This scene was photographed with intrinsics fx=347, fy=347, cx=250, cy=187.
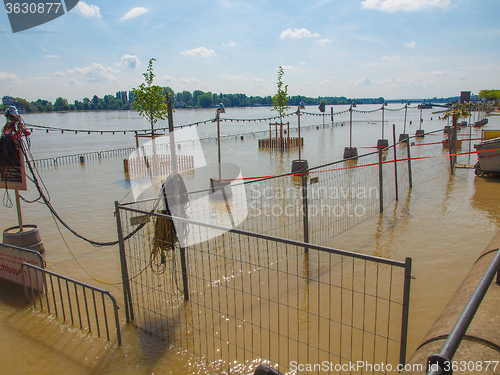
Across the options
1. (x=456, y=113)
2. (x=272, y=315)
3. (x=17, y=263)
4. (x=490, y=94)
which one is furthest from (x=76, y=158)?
(x=490, y=94)

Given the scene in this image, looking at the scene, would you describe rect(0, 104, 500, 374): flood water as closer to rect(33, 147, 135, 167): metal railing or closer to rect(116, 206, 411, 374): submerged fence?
rect(116, 206, 411, 374): submerged fence

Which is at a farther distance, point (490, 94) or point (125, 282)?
point (490, 94)

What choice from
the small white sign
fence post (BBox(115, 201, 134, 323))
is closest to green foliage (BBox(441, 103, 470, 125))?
fence post (BBox(115, 201, 134, 323))

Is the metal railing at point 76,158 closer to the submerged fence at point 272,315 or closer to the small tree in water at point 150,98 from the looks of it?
the small tree in water at point 150,98

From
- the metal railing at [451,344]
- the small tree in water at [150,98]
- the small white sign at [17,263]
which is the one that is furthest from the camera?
the small tree in water at [150,98]

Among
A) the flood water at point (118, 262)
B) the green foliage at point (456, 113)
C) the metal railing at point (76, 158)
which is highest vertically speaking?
the green foliage at point (456, 113)

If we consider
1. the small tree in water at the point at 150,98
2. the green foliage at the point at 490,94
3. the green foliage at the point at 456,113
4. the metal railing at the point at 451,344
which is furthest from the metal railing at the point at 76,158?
the green foliage at the point at 490,94

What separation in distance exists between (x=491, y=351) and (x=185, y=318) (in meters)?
3.77

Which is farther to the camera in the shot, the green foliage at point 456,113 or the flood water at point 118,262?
the green foliage at point 456,113

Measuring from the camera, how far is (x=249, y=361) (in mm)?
4070

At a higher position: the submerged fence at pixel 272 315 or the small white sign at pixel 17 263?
the small white sign at pixel 17 263

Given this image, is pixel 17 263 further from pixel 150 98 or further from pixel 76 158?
pixel 76 158

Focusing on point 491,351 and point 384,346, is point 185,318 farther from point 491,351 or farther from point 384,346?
point 491,351

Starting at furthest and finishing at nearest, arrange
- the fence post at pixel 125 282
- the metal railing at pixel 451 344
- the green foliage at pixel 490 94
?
the green foliage at pixel 490 94 → the fence post at pixel 125 282 → the metal railing at pixel 451 344
